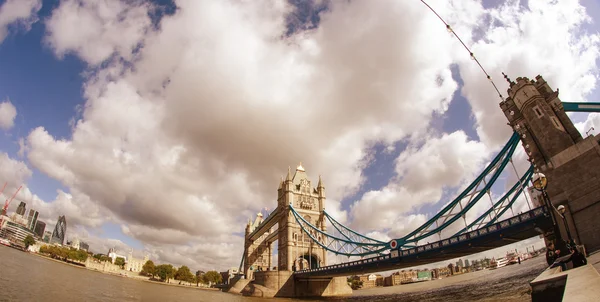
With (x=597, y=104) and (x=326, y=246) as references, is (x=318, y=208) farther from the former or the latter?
(x=597, y=104)

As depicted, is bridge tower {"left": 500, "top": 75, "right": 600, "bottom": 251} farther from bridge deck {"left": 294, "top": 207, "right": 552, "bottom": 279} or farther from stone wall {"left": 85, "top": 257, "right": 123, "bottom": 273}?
stone wall {"left": 85, "top": 257, "right": 123, "bottom": 273}

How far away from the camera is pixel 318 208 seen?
65125 mm

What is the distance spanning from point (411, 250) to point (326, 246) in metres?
25.0

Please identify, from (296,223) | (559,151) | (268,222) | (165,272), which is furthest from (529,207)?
(165,272)

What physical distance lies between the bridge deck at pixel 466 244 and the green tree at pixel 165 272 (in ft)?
285

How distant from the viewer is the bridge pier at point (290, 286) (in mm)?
48000

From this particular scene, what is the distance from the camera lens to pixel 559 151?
688 inches

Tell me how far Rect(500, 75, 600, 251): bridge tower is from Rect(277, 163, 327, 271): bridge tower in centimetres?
4359

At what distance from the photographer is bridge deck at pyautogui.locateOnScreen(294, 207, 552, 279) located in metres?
22.2

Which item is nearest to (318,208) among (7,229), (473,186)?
(473,186)

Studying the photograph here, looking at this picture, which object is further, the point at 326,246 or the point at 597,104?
the point at 326,246

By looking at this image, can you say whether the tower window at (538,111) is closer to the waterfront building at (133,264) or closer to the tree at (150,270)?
the tree at (150,270)

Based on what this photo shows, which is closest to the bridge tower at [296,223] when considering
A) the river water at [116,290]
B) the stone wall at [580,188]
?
the river water at [116,290]

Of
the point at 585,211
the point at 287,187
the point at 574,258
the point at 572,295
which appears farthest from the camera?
the point at 287,187
